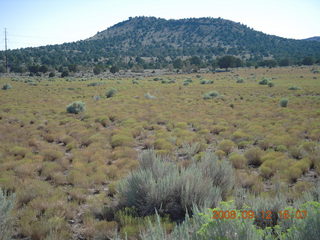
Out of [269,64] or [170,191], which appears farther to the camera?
[269,64]

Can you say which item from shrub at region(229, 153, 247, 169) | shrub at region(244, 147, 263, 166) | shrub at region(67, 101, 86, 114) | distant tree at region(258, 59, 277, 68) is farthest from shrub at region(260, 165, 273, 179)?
distant tree at region(258, 59, 277, 68)

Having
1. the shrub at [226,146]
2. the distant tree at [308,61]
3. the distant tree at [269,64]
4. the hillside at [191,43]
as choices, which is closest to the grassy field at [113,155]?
the shrub at [226,146]

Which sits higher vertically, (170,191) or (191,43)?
(191,43)

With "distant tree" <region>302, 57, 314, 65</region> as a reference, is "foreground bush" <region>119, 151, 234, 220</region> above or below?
below

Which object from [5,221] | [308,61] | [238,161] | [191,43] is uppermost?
[191,43]

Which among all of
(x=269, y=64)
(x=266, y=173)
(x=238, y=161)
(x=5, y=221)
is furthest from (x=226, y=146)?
(x=269, y=64)

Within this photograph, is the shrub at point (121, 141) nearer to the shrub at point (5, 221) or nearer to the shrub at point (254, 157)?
the shrub at point (254, 157)

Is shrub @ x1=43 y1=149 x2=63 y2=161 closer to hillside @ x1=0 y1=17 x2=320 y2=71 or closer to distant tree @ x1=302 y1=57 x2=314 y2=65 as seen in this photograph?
distant tree @ x1=302 y1=57 x2=314 y2=65

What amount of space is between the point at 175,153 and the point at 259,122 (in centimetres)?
696

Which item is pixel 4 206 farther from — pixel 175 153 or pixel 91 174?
pixel 175 153

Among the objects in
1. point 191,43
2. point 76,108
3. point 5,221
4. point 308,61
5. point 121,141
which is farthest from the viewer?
point 191,43

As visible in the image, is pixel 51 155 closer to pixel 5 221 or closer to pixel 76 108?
pixel 5 221

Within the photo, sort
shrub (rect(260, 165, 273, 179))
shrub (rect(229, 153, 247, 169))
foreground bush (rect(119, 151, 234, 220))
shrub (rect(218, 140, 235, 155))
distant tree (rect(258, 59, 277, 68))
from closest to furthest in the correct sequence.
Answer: foreground bush (rect(119, 151, 234, 220))
shrub (rect(260, 165, 273, 179))
shrub (rect(229, 153, 247, 169))
shrub (rect(218, 140, 235, 155))
distant tree (rect(258, 59, 277, 68))

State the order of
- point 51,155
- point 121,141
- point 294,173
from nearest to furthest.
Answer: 1. point 294,173
2. point 51,155
3. point 121,141
